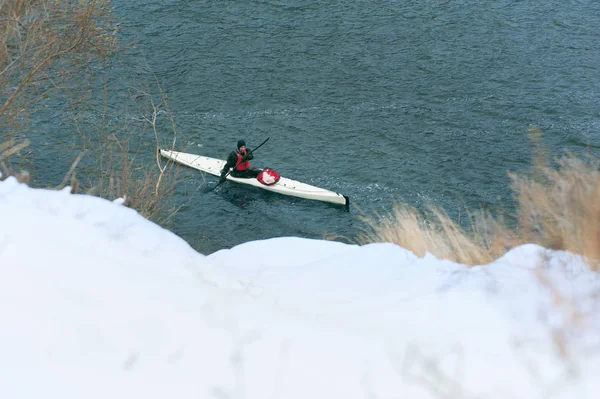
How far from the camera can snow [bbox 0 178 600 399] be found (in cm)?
366

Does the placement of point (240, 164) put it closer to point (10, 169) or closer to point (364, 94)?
point (364, 94)

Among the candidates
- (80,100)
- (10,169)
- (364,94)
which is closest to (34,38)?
(80,100)

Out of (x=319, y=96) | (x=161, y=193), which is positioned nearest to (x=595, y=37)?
(x=319, y=96)

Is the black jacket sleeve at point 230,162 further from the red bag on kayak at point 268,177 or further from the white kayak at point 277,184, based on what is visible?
the red bag on kayak at point 268,177

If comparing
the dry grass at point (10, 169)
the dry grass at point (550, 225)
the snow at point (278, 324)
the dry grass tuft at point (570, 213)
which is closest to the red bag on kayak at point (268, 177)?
the dry grass at point (10, 169)

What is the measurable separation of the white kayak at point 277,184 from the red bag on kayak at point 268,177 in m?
0.14

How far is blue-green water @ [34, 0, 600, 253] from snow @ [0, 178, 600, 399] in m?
8.85

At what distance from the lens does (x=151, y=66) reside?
69.7 feet

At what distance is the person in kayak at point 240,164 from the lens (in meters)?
15.3

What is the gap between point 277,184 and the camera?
1532 cm

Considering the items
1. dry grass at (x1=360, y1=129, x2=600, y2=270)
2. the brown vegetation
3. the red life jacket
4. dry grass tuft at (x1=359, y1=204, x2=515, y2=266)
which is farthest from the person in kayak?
dry grass at (x1=360, y1=129, x2=600, y2=270)

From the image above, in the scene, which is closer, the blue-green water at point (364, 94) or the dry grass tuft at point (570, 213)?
the dry grass tuft at point (570, 213)

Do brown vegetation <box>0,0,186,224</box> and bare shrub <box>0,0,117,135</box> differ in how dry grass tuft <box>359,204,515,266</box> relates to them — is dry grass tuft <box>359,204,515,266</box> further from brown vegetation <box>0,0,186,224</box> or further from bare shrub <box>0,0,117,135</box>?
bare shrub <box>0,0,117,135</box>

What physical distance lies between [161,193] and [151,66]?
10.8 m
